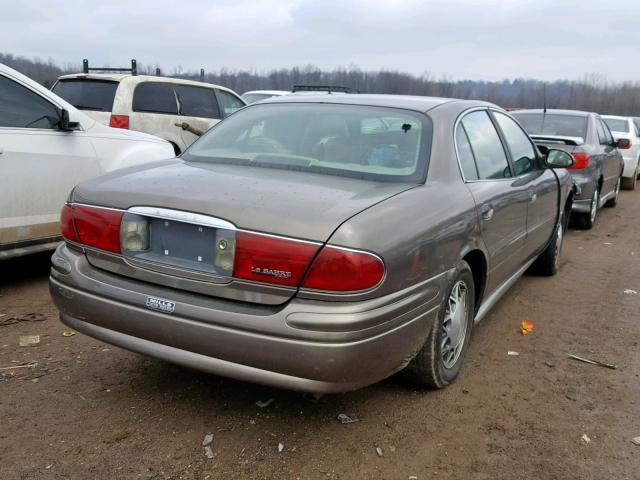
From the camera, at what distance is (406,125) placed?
333cm

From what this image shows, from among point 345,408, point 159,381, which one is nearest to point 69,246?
point 159,381

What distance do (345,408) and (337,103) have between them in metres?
1.77

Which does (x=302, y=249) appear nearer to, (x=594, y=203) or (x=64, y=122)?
(x=64, y=122)

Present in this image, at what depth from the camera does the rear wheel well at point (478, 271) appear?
3400 millimetres

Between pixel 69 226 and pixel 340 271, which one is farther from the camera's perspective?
pixel 69 226

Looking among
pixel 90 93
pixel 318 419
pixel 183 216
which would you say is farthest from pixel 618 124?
pixel 183 216

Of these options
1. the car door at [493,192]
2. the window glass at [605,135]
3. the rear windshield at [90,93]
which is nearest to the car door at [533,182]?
the car door at [493,192]

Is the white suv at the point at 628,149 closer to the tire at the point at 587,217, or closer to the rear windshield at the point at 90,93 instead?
the tire at the point at 587,217

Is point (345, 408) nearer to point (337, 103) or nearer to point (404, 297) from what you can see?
point (404, 297)

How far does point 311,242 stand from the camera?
7.67 feet

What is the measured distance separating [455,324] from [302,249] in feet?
4.27

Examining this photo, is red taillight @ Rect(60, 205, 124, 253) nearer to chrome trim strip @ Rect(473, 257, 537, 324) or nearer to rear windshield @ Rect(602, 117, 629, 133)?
chrome trim strip @ Rect(473, 257, 537, 324)

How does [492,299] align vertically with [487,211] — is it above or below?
below

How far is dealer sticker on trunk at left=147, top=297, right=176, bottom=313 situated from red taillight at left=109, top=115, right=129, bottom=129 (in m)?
5.86
